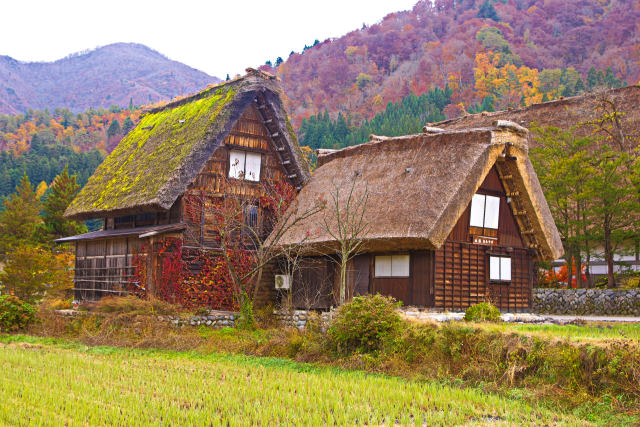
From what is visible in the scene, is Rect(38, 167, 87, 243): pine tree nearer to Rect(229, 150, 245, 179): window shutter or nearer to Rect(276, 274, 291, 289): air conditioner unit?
Rect(229, 150, 245, 179): window shutter

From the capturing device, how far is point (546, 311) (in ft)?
86.1

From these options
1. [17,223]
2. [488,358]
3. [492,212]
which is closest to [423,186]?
[492,212]

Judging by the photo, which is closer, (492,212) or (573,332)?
(573,332)

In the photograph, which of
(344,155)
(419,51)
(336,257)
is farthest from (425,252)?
(419,51)

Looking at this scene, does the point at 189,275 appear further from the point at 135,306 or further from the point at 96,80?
the point at 96,80

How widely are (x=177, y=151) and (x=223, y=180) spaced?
71.7 inches

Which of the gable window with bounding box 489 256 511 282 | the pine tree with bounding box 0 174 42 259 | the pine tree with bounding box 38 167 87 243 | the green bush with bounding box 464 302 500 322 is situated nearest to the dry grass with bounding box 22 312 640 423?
the green bush with bounding box 464 302 500 322

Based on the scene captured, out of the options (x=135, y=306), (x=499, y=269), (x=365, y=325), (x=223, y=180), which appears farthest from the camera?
(x=223, y=180)

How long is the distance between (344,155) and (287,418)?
54.6 feet

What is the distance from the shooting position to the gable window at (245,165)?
21.9m

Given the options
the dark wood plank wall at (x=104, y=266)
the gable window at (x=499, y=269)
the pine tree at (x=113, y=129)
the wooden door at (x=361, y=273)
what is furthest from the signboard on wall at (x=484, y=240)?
the pine tree at (x=113, y=129)

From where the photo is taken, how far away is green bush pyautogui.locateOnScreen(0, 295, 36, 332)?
17.6 m

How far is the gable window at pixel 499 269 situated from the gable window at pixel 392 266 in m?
3.13

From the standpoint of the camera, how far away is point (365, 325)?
A: 11820 millimetres
